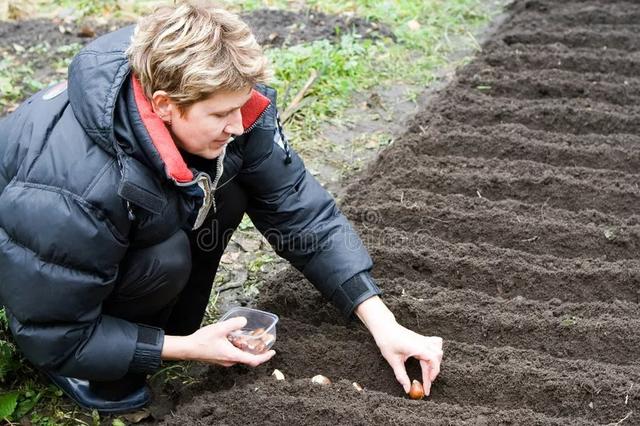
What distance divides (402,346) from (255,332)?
0.51m

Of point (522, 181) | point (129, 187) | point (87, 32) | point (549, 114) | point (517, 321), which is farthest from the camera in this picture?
point (87, 32)

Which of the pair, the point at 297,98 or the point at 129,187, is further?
the point at 297,98

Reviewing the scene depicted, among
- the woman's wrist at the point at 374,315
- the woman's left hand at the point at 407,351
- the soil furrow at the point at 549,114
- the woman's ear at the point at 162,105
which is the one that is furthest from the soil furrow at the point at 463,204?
the woman's ear at the point at 162,105

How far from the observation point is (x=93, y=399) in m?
Answer: 2.69

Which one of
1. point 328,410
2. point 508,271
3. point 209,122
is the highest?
point 209,122

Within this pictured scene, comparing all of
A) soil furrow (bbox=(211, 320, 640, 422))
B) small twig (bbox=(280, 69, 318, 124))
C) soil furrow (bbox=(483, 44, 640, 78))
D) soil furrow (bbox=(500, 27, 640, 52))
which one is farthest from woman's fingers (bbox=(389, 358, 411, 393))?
soil furrow (bbox=(500, 27, 640, 52))

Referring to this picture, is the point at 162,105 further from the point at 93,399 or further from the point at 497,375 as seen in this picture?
the point at 497,375

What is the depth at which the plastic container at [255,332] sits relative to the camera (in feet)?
8.78

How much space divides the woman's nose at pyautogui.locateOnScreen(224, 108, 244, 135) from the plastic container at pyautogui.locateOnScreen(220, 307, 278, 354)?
0.70 m

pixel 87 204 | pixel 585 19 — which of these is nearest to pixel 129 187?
pixel 87 204

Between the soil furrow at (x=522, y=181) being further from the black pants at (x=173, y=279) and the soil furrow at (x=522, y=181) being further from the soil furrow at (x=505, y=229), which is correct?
the black pants at (x=173, y=279)

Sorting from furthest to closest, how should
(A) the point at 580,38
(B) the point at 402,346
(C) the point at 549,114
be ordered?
(A) the point at 580,38 → (C) the point at 549,114 → (B) the point at 402,346

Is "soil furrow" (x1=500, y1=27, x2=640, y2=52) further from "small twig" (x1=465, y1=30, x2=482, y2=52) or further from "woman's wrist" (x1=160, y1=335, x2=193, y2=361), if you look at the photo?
"woman's wrist" (x1=160, y1=335, x2=193, y2=361)

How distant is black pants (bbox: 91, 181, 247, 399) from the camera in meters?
2.40
